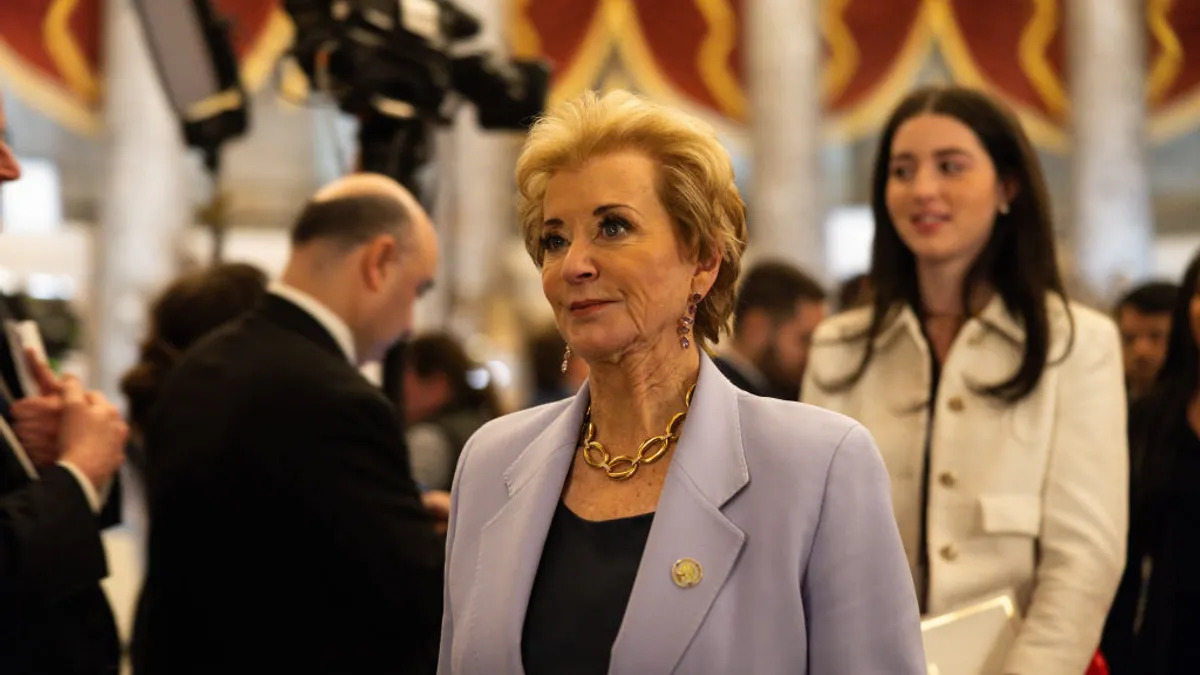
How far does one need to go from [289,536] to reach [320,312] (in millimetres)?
457

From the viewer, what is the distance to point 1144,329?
4.21 meters


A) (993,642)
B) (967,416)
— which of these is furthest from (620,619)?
(967,416)

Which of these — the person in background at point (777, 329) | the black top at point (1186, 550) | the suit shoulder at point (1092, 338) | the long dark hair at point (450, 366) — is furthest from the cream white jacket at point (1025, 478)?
the long dark hair at point (450, 366)

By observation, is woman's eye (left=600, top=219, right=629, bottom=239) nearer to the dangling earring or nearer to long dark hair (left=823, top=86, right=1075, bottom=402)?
the dangling earring

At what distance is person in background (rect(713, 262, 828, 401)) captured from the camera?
13.8ft

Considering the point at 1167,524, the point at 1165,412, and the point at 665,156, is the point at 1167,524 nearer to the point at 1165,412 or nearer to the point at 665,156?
the point at 1165,412

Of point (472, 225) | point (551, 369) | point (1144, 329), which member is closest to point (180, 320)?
point (1144, 329)

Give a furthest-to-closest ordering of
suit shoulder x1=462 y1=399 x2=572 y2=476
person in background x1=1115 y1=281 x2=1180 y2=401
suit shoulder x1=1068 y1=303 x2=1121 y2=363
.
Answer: person in background x1=1115 y1=281 x2=1180 y2=401 < suit shoulder x1=1068 y1=303 x2=1121 y2=363 < suit shoulder x1=462 y1=399 x2=572 y2=476

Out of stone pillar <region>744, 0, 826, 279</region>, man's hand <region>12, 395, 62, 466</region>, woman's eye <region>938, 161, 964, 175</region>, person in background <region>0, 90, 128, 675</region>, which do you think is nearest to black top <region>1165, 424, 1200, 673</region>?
woman's eye <region>938, 161, 964, 175</region>

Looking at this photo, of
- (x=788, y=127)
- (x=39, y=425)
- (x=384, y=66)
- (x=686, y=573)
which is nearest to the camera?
(x=686, y=573)

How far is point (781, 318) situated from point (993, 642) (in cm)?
227

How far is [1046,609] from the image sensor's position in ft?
6.96

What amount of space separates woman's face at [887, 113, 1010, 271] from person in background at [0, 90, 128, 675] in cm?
129

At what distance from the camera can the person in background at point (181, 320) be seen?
329cm
